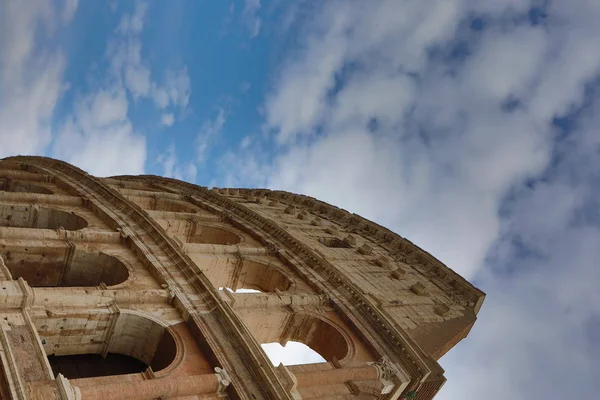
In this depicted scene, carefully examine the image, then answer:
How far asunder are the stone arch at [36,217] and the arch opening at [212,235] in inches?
211

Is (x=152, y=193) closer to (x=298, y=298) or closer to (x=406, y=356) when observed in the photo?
(x=298, y=298)

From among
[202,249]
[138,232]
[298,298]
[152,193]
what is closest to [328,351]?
[298,298]

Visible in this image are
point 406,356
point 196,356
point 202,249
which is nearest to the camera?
point 196,356

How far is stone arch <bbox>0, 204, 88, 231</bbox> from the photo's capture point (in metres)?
19.3

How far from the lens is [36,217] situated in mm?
19766

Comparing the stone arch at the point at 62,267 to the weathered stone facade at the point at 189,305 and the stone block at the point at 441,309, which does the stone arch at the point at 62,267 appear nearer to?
the weathered stone facade at the point at 189,305

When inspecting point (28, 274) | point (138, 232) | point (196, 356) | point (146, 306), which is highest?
point (138, 232)

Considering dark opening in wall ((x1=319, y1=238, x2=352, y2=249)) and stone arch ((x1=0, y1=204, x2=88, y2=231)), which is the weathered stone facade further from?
dark opening in wall ((x1=319, y1=238, x2=352, y2=249))

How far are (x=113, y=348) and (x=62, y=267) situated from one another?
4.07 meters

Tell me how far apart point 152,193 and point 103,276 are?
10334mm

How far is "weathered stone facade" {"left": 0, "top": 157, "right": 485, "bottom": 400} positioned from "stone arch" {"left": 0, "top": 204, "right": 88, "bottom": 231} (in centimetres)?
4

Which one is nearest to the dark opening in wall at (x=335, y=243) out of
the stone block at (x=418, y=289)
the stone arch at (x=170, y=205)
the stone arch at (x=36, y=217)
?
the stone block at (x=418, y=289)

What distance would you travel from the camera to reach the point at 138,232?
18.4m

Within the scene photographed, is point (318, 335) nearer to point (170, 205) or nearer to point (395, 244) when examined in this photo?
point (170, 205)
